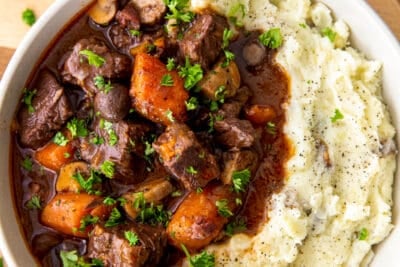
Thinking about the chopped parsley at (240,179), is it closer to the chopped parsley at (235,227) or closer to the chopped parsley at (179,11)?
the chopped parsley at (235,227)

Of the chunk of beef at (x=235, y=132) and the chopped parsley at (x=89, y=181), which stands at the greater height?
the chunk of beef at (x=235, y=132)

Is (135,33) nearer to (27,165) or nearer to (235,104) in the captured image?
(235,104)

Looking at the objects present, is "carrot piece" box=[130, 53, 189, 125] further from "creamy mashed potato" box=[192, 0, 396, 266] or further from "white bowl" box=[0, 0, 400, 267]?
"white bowl" box=[0, 0, 400, 267]

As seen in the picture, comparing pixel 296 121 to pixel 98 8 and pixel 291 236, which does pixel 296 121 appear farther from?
pixel 98 8

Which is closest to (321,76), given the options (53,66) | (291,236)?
(291,236)

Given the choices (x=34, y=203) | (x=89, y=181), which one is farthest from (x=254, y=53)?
(x=34, y=203)

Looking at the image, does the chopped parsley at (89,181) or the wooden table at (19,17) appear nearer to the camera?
the chopped parsley at (89,181)

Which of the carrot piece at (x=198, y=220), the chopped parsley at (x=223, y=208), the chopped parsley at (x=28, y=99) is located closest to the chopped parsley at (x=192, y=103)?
the carrot piece at (x=198, y=220)
